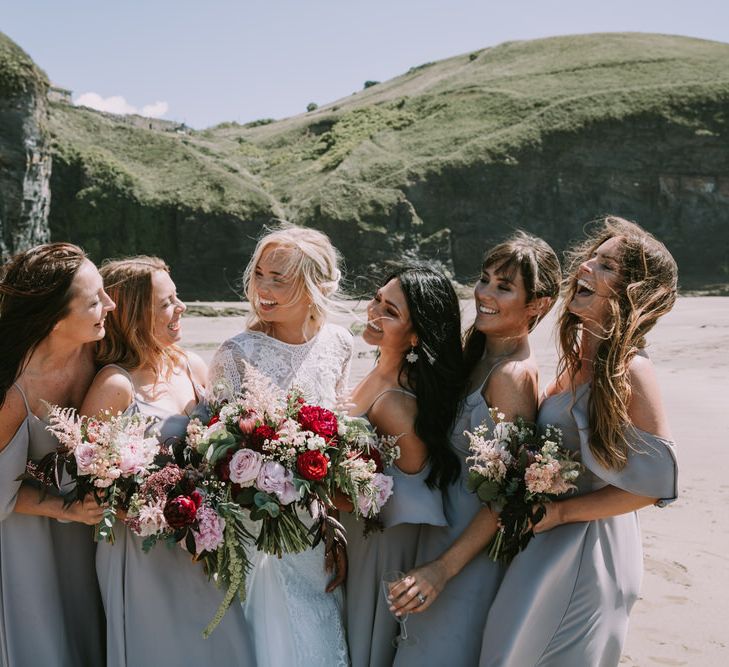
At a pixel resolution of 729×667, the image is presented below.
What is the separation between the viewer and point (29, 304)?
3.45 m

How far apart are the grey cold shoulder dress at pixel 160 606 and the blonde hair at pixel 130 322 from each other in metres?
0.23

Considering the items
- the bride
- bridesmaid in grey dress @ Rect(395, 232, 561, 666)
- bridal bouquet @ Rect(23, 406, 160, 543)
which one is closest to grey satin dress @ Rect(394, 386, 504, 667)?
bridesmaid in grey dress @ Rect(395, 232, 561, 666)

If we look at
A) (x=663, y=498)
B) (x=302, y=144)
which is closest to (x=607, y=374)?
(x=663, y=498)

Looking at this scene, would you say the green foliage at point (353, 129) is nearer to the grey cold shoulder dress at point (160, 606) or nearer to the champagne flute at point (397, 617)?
the grey cold shoulder dress at point (160, 606)

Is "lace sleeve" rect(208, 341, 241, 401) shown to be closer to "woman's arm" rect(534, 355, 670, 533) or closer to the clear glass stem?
the clear glass stem

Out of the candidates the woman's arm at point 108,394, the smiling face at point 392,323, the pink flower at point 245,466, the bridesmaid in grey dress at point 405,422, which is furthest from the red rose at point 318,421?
the woman's arm at point 108,394

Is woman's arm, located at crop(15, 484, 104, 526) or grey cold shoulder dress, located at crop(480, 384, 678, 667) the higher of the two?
woman's arm, located at crop(15, 484, 104, 526)

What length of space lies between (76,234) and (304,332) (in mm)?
28466

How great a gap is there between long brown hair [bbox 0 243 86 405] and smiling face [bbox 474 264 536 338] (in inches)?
74.7

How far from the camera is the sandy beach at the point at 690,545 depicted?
4781 mm

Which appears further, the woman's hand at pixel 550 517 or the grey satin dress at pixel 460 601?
the grey satin dress at pixel 460 601

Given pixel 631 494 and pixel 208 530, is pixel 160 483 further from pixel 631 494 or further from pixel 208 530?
pixel 631 494

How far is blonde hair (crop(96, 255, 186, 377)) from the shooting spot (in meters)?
3.69

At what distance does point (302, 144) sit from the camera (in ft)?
156
